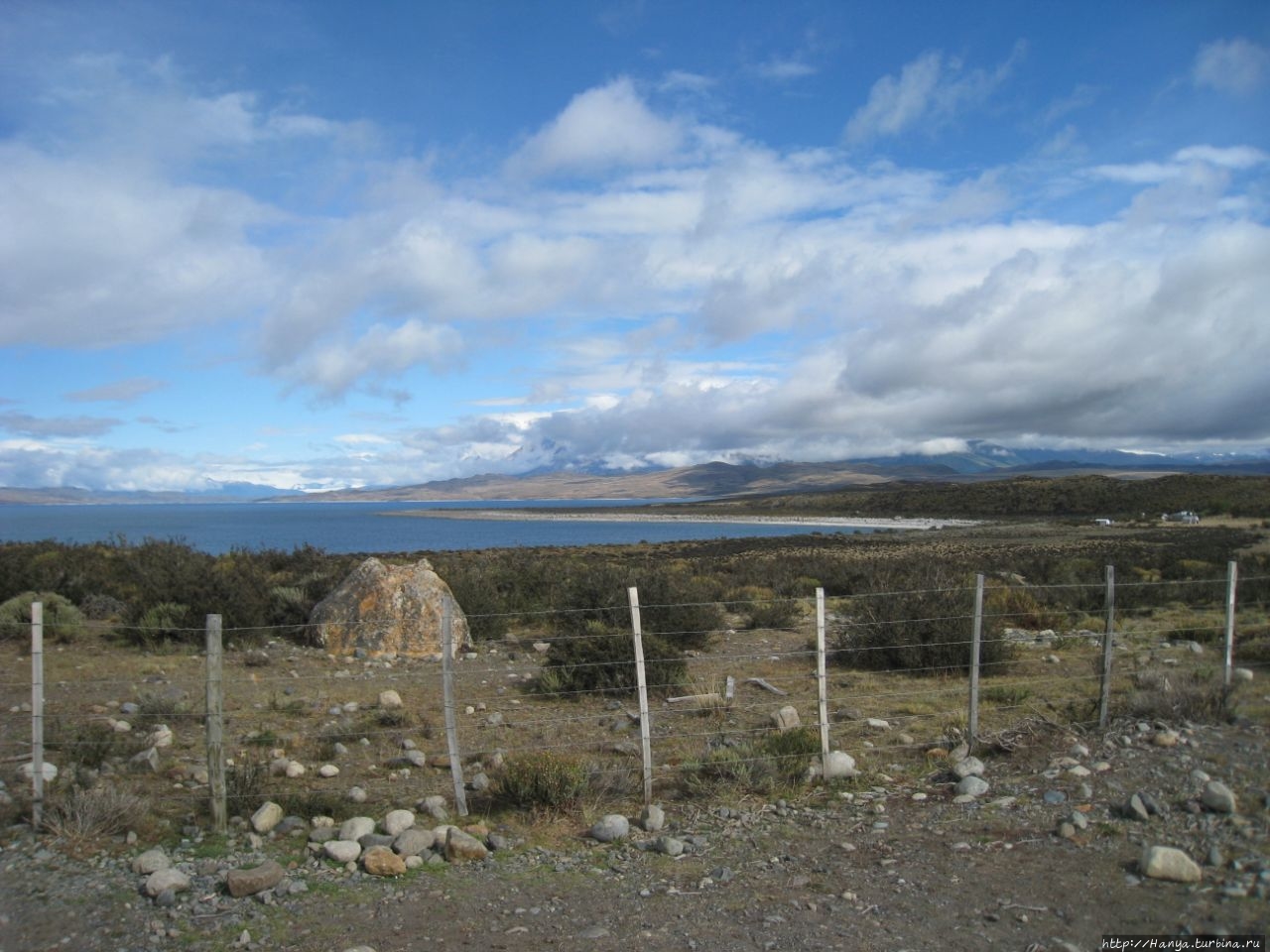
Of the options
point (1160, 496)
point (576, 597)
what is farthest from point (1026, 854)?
point (1160, 496)

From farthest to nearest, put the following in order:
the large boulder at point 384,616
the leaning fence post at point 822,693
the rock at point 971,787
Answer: the large boulder at point 384,616 < the leaning fence post at point 822,693 < the rock at point 971,787

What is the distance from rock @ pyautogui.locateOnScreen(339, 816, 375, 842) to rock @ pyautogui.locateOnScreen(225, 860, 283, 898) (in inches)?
25.6

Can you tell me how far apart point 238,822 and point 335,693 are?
17.7ft

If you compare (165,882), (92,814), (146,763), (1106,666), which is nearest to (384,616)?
(146,763)

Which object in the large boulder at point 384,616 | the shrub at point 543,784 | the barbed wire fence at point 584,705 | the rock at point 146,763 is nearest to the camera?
the shrub at point 543,784

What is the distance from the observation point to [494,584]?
21.1m

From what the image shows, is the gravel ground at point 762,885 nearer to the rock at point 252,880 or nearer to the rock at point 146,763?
the rock at point 252,880

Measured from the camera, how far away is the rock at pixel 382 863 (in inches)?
236

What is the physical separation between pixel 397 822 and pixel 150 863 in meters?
1.71

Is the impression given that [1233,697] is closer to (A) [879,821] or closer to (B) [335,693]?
(A) [879,821]

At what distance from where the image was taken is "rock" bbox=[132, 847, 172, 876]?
5.96m

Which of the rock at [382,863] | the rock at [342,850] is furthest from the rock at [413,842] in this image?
the rock at [342,850]

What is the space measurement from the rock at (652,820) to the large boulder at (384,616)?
29.0 feet

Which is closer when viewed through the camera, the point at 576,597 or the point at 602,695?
the point at 602,695
